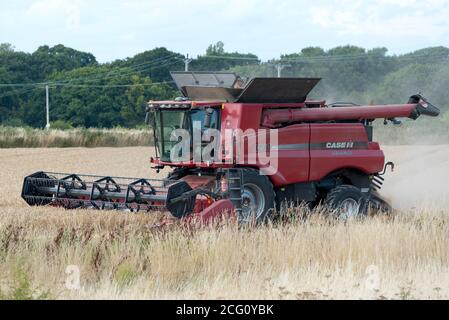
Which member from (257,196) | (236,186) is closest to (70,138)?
(257,196)

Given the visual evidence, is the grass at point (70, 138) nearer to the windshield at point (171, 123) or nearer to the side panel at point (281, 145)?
the windshield at point (171, 123)

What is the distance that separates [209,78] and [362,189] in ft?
9.63

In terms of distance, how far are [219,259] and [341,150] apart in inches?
217

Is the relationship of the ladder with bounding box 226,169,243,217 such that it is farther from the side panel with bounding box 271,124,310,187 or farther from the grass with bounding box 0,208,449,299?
the grass with bounding box 0,208,449,299

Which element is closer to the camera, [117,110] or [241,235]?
[241,235]

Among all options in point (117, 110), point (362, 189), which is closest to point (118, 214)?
point (362, 189)

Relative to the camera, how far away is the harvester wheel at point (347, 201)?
12.8 meters

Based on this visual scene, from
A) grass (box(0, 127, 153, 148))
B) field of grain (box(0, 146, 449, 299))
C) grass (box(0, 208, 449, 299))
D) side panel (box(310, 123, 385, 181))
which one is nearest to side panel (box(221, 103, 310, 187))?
side panel (box(310, 123, 385, 181))

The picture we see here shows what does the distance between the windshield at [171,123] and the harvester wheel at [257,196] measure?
37.4 inches

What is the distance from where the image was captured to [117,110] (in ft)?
157

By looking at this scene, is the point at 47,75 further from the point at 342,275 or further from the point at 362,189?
the point at 342,275

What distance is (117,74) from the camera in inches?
2101

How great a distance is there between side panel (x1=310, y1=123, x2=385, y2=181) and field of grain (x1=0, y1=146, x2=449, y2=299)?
175 cm

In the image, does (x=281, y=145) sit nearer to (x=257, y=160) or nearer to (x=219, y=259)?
(x=257, y=160)
